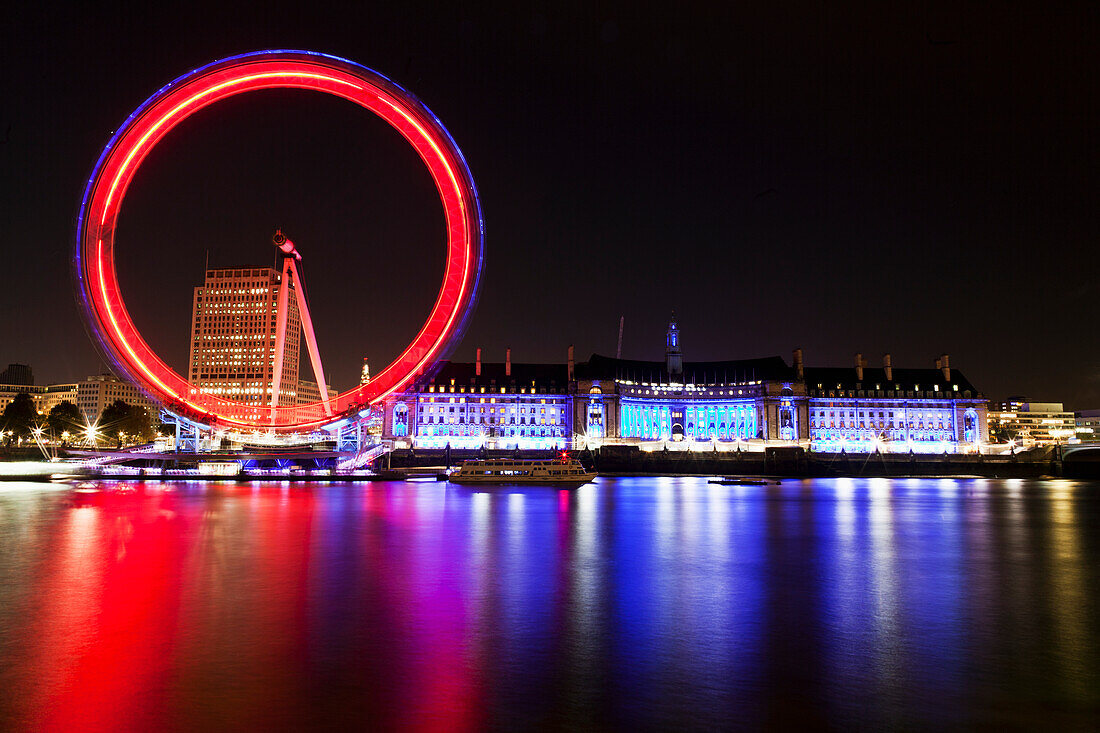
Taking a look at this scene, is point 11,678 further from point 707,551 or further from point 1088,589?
point 1088,589

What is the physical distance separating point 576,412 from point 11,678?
109084 mm

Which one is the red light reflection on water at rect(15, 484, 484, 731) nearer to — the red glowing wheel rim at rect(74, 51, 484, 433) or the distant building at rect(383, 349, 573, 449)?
the red glowing wheel rim at rect(74, 51, 484, 433)

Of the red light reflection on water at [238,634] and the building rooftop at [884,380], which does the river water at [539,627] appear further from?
the building rooftop at [884,380]

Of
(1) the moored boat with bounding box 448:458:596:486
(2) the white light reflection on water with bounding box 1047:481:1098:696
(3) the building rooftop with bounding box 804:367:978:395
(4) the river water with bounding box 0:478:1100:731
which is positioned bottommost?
(2) the white light reflection on water with bounding box 1047:481:1098:696

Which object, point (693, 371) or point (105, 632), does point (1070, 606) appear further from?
point (693, 371)

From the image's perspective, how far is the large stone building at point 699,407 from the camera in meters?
119

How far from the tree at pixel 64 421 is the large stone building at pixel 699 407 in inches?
1836

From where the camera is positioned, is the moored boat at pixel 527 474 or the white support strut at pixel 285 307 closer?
the white support strut at pixel 285 307

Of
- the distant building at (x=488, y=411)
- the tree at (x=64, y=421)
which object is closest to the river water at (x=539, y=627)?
the distant building at (x=488, y=411)

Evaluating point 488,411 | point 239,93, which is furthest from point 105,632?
point 488,411

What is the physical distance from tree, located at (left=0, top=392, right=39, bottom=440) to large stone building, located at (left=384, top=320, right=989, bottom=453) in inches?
1885

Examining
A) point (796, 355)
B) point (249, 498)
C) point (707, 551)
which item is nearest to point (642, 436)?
point (796, 355)

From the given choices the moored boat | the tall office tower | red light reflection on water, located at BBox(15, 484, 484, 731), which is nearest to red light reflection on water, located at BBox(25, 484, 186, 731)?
red light reflection on water, located at BBox(15, 484, 484, 731)

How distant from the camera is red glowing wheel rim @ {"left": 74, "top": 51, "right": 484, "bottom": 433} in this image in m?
39.4
